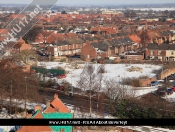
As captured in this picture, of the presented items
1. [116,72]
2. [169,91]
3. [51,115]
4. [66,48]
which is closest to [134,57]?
[116,72]

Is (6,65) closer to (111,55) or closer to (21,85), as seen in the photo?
(21,85)

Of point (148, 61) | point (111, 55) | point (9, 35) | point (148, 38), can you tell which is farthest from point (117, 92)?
point (148, 38)

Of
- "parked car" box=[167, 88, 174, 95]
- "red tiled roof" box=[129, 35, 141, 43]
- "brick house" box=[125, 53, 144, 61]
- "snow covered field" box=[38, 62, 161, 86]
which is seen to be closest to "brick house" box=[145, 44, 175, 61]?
"brick house" box=[125, 53, 144, 61]


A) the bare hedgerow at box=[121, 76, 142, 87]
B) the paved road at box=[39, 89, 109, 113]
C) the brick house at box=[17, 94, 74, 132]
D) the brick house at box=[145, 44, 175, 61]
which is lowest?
the paved road at box=[39, 89, 109, 113]

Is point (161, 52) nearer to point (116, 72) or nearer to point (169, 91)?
point (116, 72)

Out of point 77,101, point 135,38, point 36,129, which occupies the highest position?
point 135,38

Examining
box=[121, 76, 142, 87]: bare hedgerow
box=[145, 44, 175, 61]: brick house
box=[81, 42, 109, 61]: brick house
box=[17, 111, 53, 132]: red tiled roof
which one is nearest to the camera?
box=[17, 111, 53, 132]: red tiled roof

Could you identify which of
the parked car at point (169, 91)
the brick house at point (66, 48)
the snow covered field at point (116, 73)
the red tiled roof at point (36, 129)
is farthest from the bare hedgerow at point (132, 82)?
the brick house at point (66, 48)

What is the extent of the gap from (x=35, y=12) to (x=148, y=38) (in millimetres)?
8771

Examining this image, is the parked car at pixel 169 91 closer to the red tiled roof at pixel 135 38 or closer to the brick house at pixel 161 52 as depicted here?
the brick house at pixel 161 52

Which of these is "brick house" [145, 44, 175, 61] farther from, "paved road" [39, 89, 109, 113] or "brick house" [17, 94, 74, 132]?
"brick house" [17, 94, 74, 132]

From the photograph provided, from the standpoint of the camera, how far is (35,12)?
41.8 inches

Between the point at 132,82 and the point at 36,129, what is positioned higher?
the point at 36,129

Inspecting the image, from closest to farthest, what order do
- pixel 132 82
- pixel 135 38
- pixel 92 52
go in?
pixel 132 82 → pixel 92 52 → pixel 135 38
